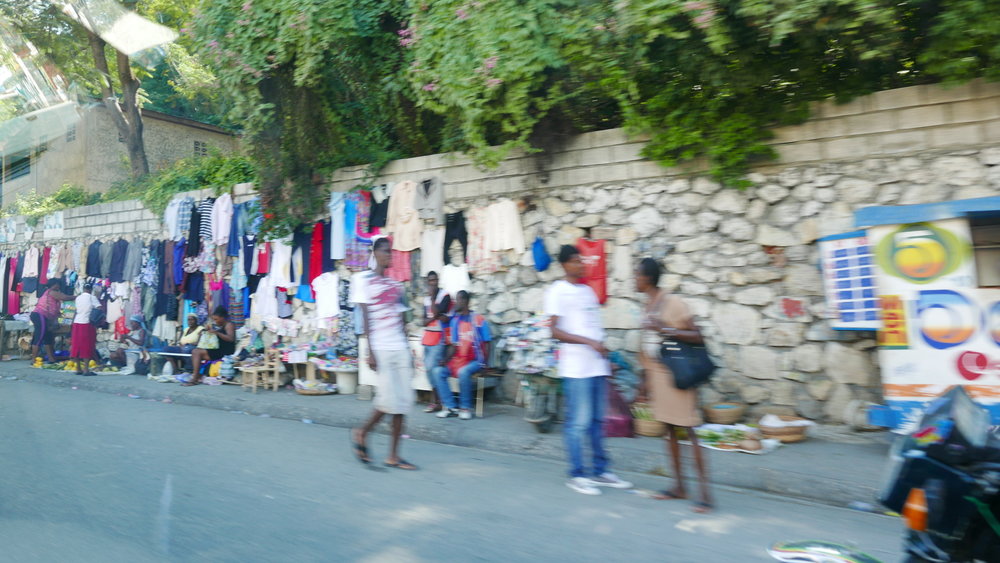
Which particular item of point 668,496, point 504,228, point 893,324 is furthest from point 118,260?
point 893,324

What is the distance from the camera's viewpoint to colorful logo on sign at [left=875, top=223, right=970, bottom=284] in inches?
233

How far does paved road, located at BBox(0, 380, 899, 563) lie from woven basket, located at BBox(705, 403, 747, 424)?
58.9 inches

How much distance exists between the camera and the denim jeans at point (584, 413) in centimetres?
560

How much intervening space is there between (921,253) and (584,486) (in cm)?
350

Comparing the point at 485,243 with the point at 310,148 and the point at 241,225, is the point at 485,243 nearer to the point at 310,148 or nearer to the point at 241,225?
the point at 310,148

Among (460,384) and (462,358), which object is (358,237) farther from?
(460,384)

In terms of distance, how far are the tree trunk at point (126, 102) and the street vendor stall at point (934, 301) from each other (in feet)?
66.7

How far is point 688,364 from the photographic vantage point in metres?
5.08

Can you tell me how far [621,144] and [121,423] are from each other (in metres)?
7.29

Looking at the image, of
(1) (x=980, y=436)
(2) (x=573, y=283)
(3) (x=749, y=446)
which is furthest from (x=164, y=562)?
(3) (x=749, y=446)

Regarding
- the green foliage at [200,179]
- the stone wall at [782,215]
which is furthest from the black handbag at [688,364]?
the green foliage at [200,179]

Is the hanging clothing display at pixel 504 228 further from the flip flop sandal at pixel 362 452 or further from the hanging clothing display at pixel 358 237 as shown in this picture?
the flip flop sandal at pixel 362 452

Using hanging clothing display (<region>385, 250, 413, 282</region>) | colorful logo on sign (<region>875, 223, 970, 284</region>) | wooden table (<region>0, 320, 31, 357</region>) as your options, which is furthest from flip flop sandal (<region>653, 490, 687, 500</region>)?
wooden table (<region>0, 320, 31, 357</region>)

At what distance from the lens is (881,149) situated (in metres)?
7.18
